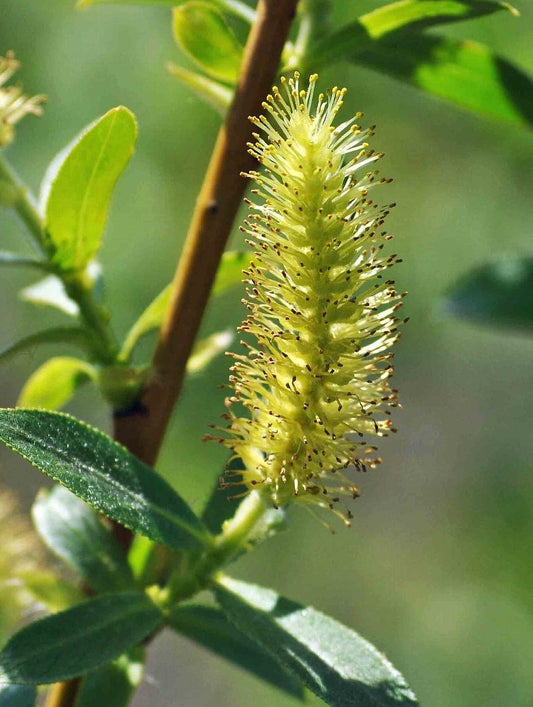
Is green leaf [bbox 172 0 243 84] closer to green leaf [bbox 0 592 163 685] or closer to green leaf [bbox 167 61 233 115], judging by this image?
green leaf [bbox 167 61 233 115]

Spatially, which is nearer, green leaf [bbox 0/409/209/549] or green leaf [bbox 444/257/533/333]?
green leaf [bbox 0/409/209/549]

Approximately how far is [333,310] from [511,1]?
191 centimetres

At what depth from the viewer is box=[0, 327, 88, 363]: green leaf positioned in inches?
37.7

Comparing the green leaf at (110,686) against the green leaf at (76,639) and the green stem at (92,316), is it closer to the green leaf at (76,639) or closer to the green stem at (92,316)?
the green leaf at (76,639)

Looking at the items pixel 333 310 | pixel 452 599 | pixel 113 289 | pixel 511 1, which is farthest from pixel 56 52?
pixel 333 310

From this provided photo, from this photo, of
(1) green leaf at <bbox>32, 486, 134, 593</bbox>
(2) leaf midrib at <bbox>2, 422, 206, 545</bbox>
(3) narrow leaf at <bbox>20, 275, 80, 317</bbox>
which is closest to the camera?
(2) leaf midrib at <bbox>2, 422, 206, 545</bbox>

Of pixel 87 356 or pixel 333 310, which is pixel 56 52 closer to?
pixel 87 356

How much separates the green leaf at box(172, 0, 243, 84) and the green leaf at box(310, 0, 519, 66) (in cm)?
8

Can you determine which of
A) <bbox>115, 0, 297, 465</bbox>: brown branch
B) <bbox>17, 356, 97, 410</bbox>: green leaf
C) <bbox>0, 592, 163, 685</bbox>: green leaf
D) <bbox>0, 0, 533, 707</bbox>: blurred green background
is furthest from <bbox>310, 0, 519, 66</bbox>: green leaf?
<bbox>0, 0, 533, 707</bbox>: blurred green background

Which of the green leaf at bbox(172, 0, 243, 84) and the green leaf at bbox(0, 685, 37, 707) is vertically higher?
the green leaf at bbox(172, 0, 243, 84)

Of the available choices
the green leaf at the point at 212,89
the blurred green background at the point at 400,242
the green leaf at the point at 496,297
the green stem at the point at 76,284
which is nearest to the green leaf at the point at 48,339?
the green stem at the point at 76,284

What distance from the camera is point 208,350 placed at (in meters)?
1.19

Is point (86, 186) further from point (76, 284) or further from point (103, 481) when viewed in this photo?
point (103, 481)

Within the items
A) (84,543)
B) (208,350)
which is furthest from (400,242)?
(84,543)
